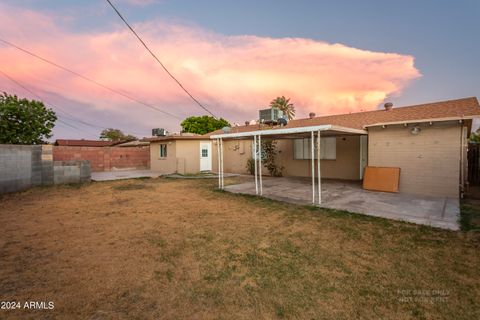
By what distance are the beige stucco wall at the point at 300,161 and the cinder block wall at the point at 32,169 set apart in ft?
29.6

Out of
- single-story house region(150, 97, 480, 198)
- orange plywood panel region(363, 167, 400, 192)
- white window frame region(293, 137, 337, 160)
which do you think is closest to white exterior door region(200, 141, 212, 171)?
single-story house region(150, 97, 480, 198)

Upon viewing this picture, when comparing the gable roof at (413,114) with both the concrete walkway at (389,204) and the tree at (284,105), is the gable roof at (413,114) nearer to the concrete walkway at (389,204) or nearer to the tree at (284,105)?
the concrete walkway at (389,204)

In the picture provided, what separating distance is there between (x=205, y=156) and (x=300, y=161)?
7651mm

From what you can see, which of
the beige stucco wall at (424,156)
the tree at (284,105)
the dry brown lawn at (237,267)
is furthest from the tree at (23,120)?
the beige stucco wall at (424,156)

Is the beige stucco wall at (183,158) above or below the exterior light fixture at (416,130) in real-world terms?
below

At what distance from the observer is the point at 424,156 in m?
7.47

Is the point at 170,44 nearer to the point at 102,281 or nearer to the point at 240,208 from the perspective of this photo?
the point at 240,208

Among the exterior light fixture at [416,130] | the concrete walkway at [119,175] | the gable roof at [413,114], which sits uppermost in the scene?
the gable roof at [413,114]

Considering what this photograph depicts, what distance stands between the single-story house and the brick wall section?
4167mm

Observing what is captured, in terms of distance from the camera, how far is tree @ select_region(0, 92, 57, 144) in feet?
61.3

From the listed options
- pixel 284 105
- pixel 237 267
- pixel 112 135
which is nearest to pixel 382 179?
pixel 237 267

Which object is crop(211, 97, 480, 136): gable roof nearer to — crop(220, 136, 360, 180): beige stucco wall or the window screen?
crop(220, 136, 360, 180): beige stucco wall

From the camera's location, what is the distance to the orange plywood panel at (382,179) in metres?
7.87

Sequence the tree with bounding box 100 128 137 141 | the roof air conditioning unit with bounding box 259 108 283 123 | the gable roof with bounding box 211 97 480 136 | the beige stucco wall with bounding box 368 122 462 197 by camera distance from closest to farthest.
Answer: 1. the beige stucco wall with bounding box 368 122 462 197
2. the gable roof with bounding box 211 97 480 136
3. the roof air conditioning unit with bounding box 259 108 283 123
4. the tree with bounding box 100 128 137 141
